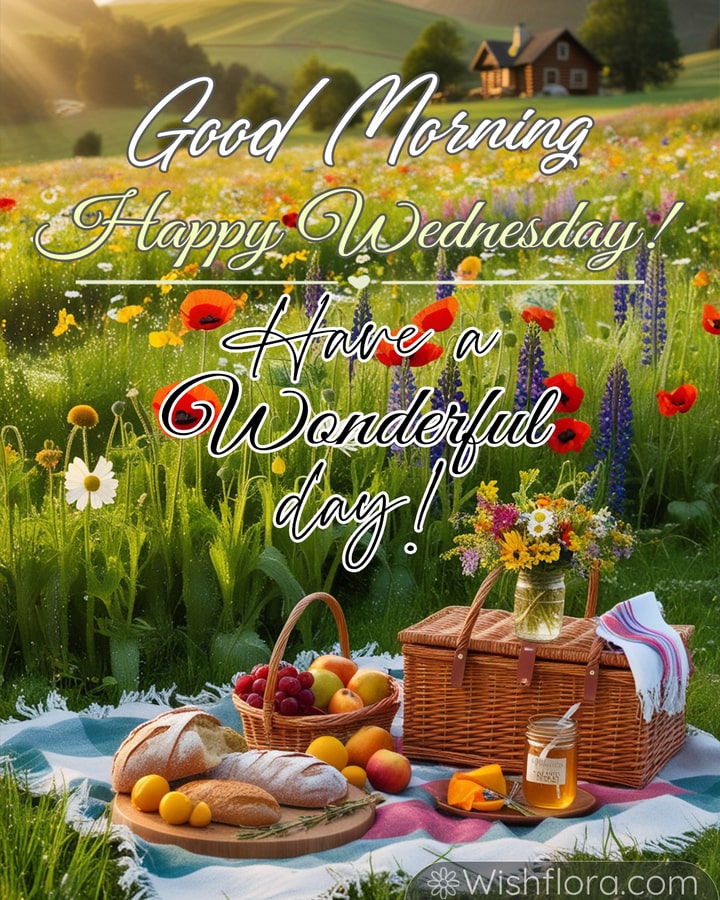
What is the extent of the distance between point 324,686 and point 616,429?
1.99 metres

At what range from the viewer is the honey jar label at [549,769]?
3.05 m

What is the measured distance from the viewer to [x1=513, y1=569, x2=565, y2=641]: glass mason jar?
10.8 feet

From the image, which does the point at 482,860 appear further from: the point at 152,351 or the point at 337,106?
the point at 337,106

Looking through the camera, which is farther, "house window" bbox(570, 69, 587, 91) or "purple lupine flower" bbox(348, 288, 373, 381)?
"house window" bbox(570, 69, 587, 91)

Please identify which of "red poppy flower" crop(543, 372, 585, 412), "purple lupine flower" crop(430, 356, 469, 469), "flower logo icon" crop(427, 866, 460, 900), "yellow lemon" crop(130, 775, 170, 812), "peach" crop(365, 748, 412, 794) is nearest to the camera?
"flower logo icon" crop(427, 866, 460, 900)

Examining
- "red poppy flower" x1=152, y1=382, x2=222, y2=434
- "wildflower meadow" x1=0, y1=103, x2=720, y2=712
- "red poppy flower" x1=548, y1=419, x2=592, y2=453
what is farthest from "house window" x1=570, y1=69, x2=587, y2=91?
"red poppy flower" x1=152, y1=382, x2=222, y2=434

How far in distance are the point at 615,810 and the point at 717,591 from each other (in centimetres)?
170

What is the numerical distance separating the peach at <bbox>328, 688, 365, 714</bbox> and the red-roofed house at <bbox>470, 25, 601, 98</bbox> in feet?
13.3

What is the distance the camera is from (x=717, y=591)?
4605 millimetres

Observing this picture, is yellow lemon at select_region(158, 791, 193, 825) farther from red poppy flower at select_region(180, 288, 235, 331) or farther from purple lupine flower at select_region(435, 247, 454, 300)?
purple lupine flower at select_region(435, 247, 454, 300)

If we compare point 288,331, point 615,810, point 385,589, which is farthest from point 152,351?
point 615,810

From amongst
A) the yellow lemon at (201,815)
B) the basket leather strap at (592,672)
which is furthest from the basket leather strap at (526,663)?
the yellow lemon at (201,815)

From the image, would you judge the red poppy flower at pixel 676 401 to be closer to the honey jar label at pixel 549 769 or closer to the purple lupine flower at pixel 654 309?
the purple lupine flower at pixel 654 309

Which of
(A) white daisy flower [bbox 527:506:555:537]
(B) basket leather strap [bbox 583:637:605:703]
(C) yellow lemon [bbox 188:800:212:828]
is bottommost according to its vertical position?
(C) yellow lemon [bbox 188:800:212:828]
